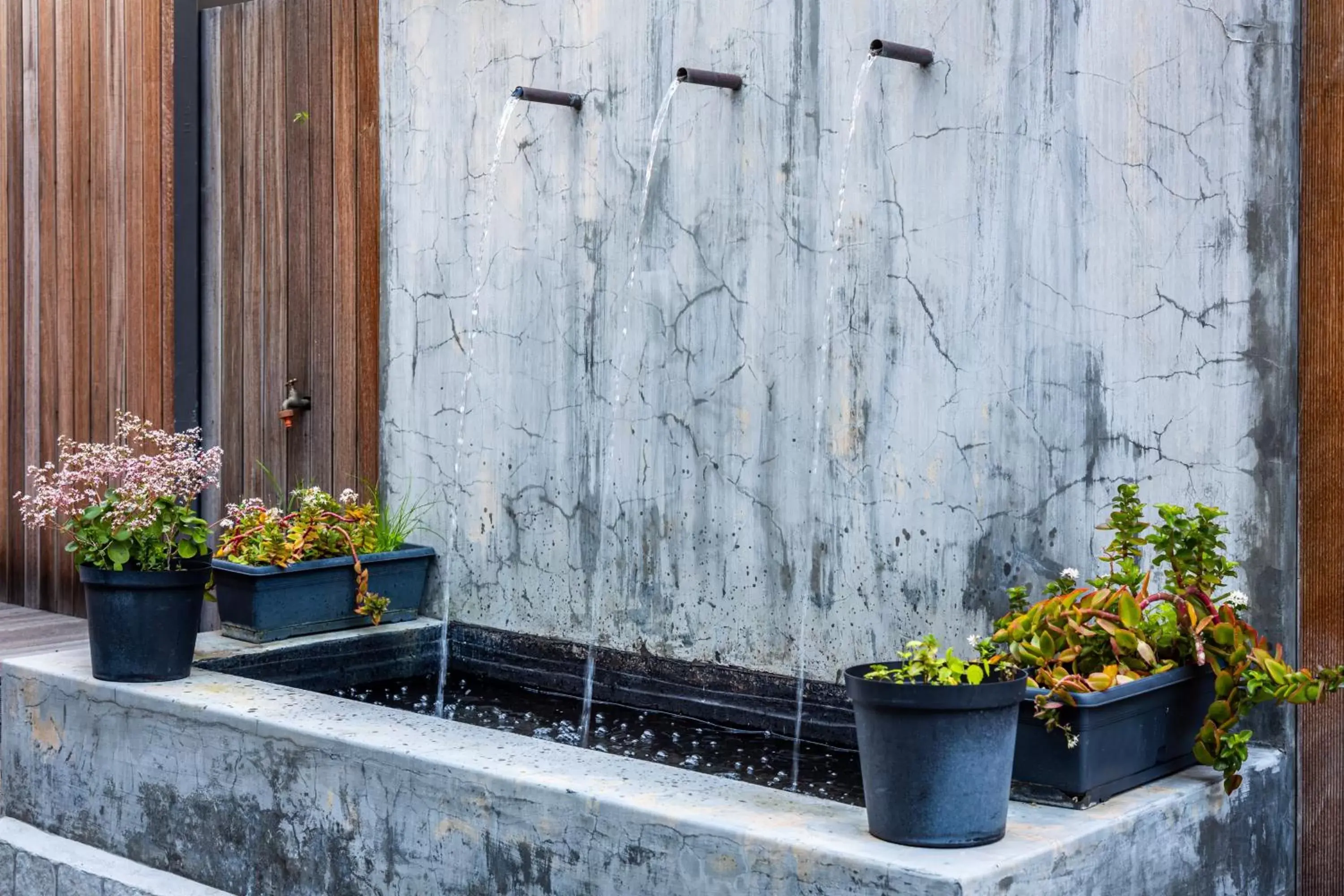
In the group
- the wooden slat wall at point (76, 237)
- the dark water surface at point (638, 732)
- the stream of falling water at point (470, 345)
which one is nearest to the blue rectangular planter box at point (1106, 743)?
the dark water surface at point (638, 732)

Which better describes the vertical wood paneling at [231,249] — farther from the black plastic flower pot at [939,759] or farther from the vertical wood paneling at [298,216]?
the black plastic flower pot at [939,759]

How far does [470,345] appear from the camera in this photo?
14.2ft

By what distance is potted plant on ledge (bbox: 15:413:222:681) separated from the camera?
3330 millimetres

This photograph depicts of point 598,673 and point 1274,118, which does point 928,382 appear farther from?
point 598,673

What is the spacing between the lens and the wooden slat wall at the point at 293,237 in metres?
4.62

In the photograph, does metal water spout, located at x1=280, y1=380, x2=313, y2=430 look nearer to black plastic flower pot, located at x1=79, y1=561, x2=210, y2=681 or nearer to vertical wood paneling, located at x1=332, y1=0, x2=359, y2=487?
vertical wood paneling, located at x1=332, y1=0, x2=359, y2=487

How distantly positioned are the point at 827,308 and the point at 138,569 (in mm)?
1766

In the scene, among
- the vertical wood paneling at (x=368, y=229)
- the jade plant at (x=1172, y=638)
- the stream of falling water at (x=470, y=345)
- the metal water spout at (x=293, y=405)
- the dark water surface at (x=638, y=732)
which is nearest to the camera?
the jade plant at (x=1172, y=638)

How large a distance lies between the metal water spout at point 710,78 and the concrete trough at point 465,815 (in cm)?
162

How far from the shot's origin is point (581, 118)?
4.05m

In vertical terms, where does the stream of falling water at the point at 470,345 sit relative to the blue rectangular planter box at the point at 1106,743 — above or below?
above

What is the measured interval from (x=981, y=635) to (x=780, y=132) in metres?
1.33

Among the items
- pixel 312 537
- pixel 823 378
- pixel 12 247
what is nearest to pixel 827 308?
pixel 823 378

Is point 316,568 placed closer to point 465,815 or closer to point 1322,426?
point 465,815
